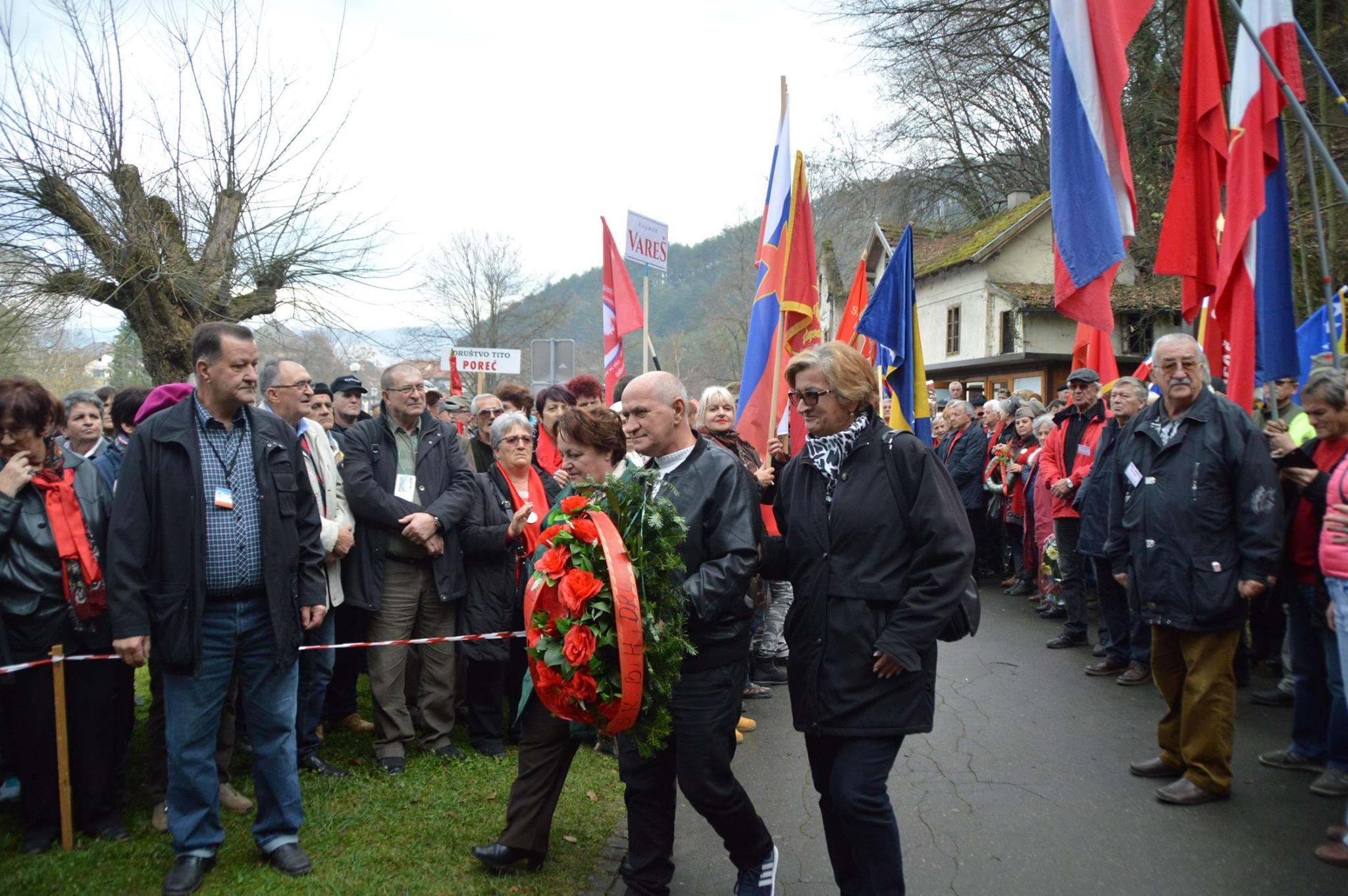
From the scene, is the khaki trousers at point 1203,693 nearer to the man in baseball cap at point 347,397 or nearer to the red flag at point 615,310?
the man in baseball cap at point 347,397

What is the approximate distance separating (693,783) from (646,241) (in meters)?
7.37

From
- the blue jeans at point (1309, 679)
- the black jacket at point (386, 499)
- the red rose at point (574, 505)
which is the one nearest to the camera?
the red rose at point (574, 505)

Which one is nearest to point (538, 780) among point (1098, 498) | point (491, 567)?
point (491, 567)

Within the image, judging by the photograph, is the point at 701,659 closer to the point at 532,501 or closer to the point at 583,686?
the point at 583,686

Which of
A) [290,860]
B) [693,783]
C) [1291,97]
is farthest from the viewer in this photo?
[1291,97]

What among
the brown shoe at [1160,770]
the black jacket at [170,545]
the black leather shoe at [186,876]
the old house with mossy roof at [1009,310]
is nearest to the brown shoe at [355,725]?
the black leather shoe at [186,876]

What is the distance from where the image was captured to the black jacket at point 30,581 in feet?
13.1

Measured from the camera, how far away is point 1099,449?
748 centimetres

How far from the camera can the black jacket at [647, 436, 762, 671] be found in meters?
3.30

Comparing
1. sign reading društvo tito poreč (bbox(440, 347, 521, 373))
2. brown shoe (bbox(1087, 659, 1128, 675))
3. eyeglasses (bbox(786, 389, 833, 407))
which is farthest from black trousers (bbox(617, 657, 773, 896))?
sign reading društvo tito poreč (bbox(440, 347, 521, 373))

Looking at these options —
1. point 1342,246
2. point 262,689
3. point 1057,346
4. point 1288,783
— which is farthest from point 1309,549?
point 1057,346

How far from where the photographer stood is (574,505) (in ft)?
11.0

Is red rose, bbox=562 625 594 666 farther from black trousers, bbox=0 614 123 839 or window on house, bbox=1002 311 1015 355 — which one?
window on house, bbox=1002 311 1015 355

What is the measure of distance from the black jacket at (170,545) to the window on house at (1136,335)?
86.7 feet
